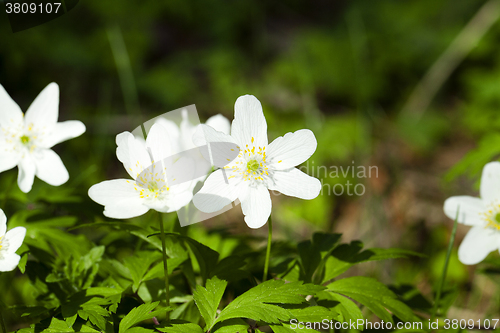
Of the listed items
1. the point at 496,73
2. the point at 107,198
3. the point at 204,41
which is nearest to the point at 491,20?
the point at 496,73

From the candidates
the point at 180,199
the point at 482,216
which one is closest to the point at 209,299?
the point at 180,199

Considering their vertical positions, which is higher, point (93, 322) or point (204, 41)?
point (204, 41)

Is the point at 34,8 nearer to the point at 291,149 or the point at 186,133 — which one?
the point at 186,133

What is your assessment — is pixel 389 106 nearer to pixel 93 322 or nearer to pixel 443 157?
pixel 443 157

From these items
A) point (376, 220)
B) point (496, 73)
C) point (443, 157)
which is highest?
point (496, 73)

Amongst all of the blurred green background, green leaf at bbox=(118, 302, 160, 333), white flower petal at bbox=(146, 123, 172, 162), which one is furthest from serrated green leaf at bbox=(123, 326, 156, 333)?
the blurred green background

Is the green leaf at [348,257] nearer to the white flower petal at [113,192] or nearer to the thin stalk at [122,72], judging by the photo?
the white flower petal at [113,192]

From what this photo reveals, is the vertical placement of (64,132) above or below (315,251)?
above
